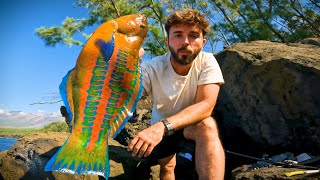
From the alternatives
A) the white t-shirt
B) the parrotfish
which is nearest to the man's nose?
the white t-shirt

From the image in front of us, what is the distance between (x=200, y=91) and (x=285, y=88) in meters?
1.60

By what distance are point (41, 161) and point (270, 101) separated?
278 centimetres

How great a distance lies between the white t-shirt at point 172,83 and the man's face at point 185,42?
0.15 metres

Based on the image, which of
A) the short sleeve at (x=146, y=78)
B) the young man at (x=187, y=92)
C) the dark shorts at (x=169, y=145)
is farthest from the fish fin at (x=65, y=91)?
the dark shorts at (x=169, y=145)

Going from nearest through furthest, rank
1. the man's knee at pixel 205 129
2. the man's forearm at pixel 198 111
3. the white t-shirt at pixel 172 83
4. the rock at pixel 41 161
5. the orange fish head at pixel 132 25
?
the orange fish head at pixel 132 25
the man's forearm at pixel 198 111
the man's knee at pixel 205 129
the white t-shirt at pixel 172 83
the rock at pixel 41 161

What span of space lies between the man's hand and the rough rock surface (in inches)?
88.8

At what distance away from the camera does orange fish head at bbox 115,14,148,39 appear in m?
1.91

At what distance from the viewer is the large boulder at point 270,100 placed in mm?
3436

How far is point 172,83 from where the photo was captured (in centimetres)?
272

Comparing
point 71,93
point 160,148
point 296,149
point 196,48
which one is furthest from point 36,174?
point 296,149

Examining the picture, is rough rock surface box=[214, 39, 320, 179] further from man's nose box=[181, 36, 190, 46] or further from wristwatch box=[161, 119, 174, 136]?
wristwatch box=[161, 119, 174, 136]

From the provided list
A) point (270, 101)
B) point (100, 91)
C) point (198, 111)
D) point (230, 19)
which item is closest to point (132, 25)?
point (100, 91)

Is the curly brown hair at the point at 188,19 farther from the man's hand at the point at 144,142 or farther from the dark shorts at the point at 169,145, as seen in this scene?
the man's hand at the point at 144,142

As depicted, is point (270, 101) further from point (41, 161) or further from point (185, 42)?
point (41, 161)
